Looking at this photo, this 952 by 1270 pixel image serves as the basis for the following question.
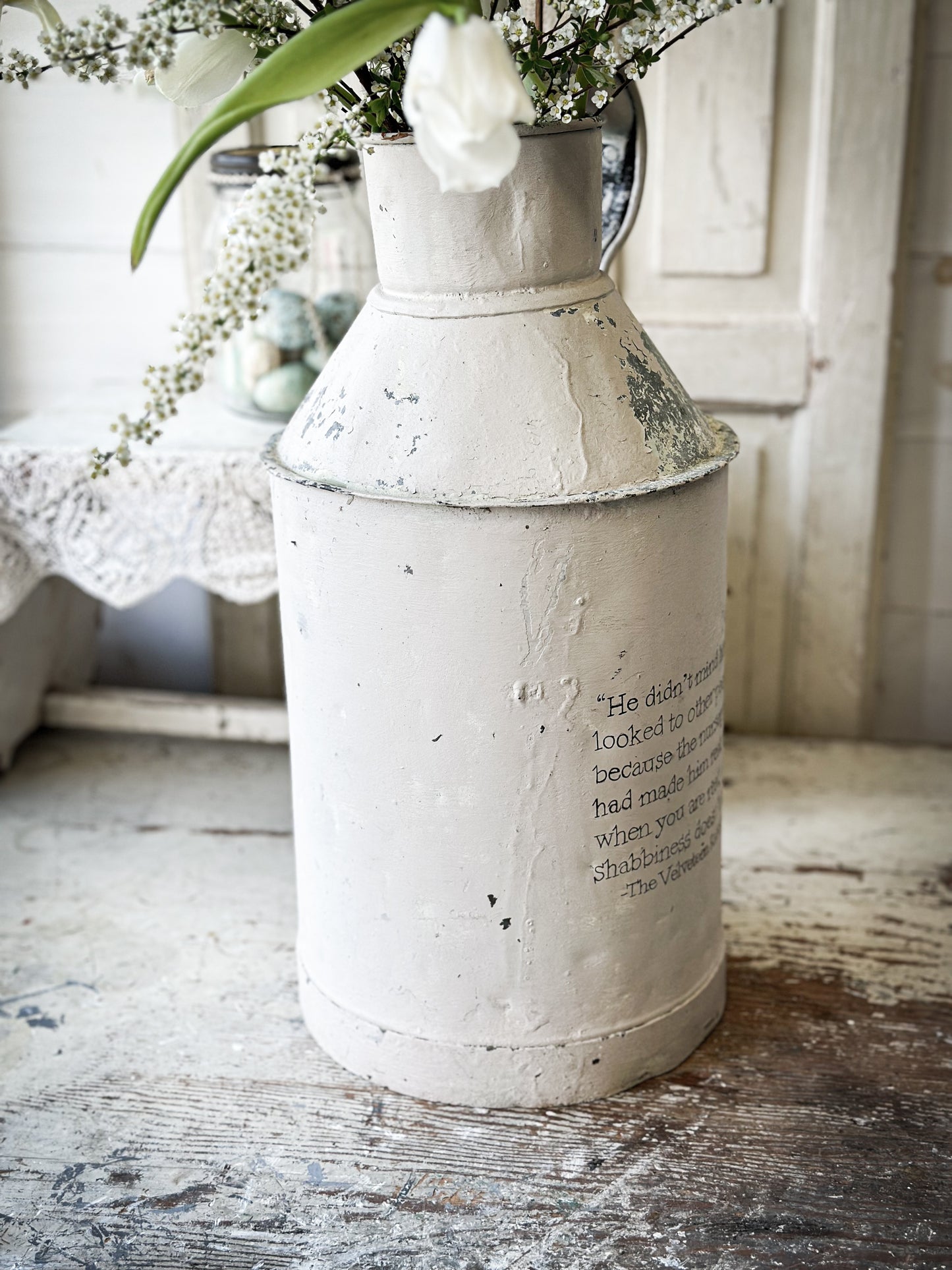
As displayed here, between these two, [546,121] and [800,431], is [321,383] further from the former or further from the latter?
[800,431]

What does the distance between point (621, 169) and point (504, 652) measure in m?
0.51

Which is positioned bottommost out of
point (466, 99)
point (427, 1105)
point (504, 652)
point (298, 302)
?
point (427, 1105)

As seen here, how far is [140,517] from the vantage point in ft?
5.25

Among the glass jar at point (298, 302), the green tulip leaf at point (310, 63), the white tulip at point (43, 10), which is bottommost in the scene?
the glass jar at point (298, 302)

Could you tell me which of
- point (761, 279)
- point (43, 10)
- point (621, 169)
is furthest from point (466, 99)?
point (761, 279)

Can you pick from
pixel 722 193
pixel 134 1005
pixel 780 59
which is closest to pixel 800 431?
pixel 722 193

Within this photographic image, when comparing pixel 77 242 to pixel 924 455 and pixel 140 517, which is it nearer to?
pixel 140 517

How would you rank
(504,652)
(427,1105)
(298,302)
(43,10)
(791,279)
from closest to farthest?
1. (43,10)
2. (504,652)
3. (427,1105)
4. (298,302)
5. (791,279)

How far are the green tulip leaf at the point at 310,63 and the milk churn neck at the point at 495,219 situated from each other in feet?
0.57

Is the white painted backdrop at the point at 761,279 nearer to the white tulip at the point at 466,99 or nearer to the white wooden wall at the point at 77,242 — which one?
the white wooden wall at the point at 77,242

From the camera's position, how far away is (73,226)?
6.27ft

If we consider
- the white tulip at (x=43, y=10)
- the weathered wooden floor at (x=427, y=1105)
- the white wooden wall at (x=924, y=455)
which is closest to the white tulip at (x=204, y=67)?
the white tulip at (x=43, y=10)

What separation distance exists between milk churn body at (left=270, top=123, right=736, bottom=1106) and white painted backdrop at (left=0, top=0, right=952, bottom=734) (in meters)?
0.68

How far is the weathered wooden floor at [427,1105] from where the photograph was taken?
1015mm
